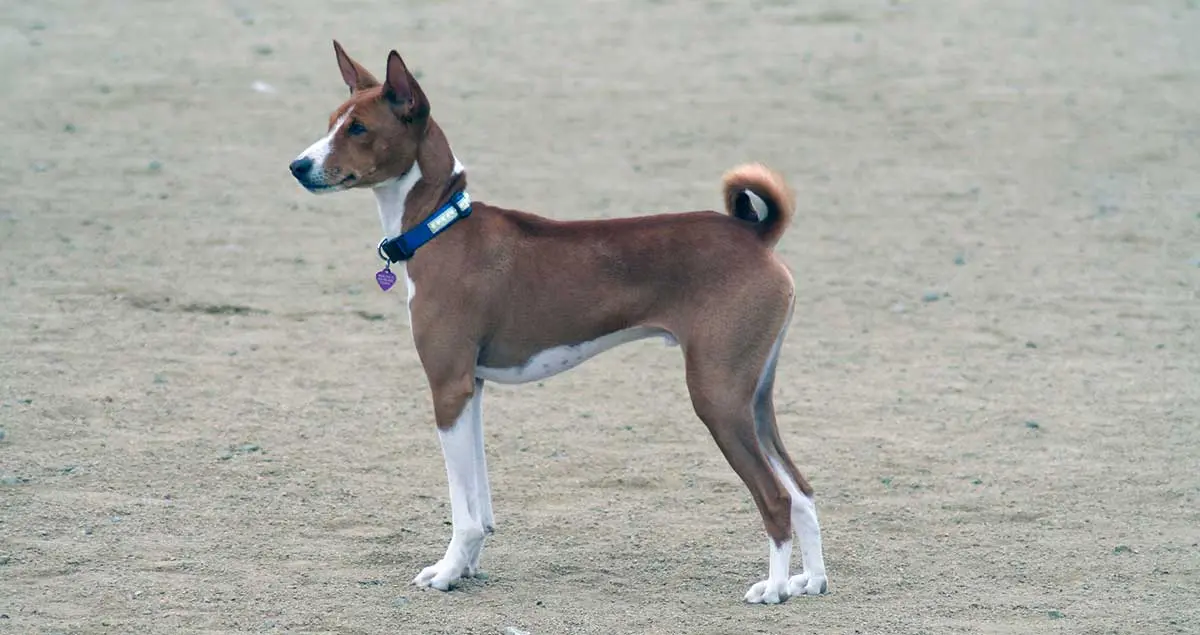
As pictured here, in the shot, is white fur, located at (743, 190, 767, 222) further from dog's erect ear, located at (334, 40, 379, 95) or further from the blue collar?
dog's erect ear, located at (334, 40, 379, 95)

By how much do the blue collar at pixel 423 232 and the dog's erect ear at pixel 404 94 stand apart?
13.5 inches

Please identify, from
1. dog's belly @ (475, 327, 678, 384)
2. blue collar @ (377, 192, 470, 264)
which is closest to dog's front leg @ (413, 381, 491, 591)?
dog's belly @ (475, 327, 678, 384)

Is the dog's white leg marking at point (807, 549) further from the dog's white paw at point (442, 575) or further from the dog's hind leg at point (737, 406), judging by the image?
the dog's white paw at point (442, 575)

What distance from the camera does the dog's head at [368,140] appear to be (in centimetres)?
557

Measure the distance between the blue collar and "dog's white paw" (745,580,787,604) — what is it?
1.70 meters

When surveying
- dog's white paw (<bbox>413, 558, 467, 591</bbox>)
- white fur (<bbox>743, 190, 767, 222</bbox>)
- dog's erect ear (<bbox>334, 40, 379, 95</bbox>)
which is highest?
dog's erect ear (<bbox>334, 40, 379, 95</bbox>)

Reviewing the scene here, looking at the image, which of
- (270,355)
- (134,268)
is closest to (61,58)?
(134,268)

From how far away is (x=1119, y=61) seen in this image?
46.5ft

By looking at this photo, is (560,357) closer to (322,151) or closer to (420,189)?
(420,189)

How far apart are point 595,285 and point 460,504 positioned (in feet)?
2.99

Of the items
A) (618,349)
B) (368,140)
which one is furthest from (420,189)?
(618,349)

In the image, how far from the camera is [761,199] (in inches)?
Answer: 221

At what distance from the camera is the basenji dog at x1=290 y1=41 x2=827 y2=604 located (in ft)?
18.0

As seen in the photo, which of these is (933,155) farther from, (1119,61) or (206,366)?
(206,366)
